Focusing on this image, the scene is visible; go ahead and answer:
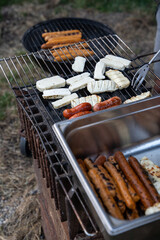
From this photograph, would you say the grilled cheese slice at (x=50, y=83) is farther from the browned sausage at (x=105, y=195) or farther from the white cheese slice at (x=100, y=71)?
the browned sausage at (x=105, y=195)

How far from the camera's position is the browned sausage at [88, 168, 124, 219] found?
2.03m

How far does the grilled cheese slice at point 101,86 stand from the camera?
3285mm

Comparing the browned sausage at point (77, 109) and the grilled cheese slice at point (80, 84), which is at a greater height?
the grilled cheese slice at point (80, 84)

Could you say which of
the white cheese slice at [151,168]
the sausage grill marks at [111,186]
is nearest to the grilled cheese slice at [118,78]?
the white cheese slice at [151,168]

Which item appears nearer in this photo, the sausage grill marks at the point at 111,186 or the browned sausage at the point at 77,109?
the sausage grill marks at the point at 111,186

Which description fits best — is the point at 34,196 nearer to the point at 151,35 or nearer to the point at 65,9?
the point at 151,35

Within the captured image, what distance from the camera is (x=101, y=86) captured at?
130 inches

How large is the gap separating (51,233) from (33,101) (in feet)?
5.84

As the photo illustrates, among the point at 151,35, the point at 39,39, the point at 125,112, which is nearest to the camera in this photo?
the point at 125,112

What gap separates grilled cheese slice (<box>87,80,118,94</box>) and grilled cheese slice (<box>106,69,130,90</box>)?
0.19ft

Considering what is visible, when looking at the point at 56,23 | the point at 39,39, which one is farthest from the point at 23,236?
the point at 56,23

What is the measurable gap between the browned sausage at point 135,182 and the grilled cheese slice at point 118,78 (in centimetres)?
101

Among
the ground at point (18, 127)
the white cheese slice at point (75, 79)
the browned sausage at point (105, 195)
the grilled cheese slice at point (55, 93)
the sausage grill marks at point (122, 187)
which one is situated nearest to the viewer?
the browned sausage at point (105, 195)

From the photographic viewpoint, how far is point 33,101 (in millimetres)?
3223
